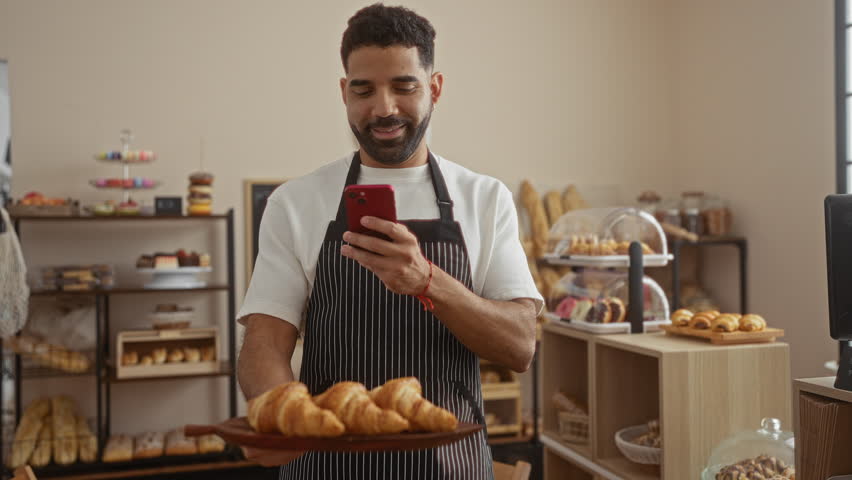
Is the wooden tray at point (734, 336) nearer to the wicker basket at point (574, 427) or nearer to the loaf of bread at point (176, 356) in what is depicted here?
→ the wicker basket at point (574, 427)

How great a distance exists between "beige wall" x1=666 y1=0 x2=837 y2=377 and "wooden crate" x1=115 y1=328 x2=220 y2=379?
3362mm

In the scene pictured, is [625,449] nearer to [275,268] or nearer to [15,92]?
[275,268]

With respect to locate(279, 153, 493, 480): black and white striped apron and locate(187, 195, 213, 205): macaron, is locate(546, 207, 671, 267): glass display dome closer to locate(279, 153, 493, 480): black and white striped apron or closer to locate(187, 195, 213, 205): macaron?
locate(279, 153, 493, 480): black and white striped apron

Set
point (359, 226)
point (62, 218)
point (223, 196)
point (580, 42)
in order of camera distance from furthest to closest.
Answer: point (580, 42), point (223, 196), point (62, 218), point (359, 226)

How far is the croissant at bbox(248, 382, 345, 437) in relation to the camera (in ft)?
3.51

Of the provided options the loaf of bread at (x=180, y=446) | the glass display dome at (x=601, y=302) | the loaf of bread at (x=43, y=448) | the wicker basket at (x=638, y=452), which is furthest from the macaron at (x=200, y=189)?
the wicker basket at (x=638, y=452)

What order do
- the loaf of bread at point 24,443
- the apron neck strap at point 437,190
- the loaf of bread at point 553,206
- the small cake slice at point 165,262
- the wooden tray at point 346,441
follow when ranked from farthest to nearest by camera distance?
1. the loaf of bread at point 553,206
2. the small cake slice at point 165,262
3. the loaf of bread at point 24,443
4. the apron neck strap at point 437,190
5. the wooden tray at point 346,441

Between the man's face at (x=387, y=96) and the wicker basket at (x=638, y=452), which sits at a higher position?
the man's face at (x=387, y=96)

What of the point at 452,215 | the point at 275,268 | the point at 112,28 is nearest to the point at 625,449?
the point at 452,215

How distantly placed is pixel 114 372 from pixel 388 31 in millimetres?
3717

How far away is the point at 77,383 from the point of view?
15.4 ft

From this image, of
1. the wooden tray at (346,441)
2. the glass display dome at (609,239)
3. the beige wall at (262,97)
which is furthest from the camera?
the beige wall at (262,97)

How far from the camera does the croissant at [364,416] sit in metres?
1.08

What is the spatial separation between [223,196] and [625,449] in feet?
10.3
